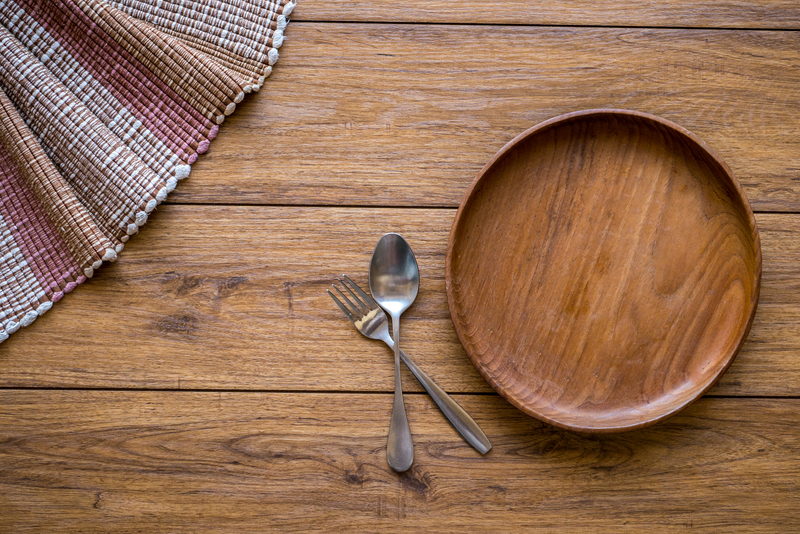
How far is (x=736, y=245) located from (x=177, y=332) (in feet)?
1.98

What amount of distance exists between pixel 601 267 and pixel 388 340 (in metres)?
0.24

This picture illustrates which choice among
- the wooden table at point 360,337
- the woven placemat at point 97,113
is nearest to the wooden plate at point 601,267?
the wooden table at point 360,337

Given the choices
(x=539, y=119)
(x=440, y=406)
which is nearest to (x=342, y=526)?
(x=440, y=406)

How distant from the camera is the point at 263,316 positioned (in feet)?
1.88

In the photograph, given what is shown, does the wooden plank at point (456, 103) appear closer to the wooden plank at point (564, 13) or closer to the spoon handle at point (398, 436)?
the wooden plank at point (564, 13)

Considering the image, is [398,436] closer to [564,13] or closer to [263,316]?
[263,316]

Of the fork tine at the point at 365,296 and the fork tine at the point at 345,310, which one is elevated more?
the fork tine at the point at 365,296

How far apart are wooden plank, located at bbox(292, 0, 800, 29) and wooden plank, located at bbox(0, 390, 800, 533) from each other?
422 millimetres

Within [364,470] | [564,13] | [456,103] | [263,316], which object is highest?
[564,13]

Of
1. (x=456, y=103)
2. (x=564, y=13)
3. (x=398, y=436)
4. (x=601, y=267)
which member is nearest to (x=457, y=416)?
(x=398, y=436)

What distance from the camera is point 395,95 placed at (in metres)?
0.59

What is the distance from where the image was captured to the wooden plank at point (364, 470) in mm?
560

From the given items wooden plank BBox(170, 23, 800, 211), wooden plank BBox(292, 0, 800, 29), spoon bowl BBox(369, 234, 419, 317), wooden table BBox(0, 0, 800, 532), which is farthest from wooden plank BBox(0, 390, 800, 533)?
wooden plank BBox(292, 0, 800, 29)

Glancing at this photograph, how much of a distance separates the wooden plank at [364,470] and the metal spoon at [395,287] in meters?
0.02
